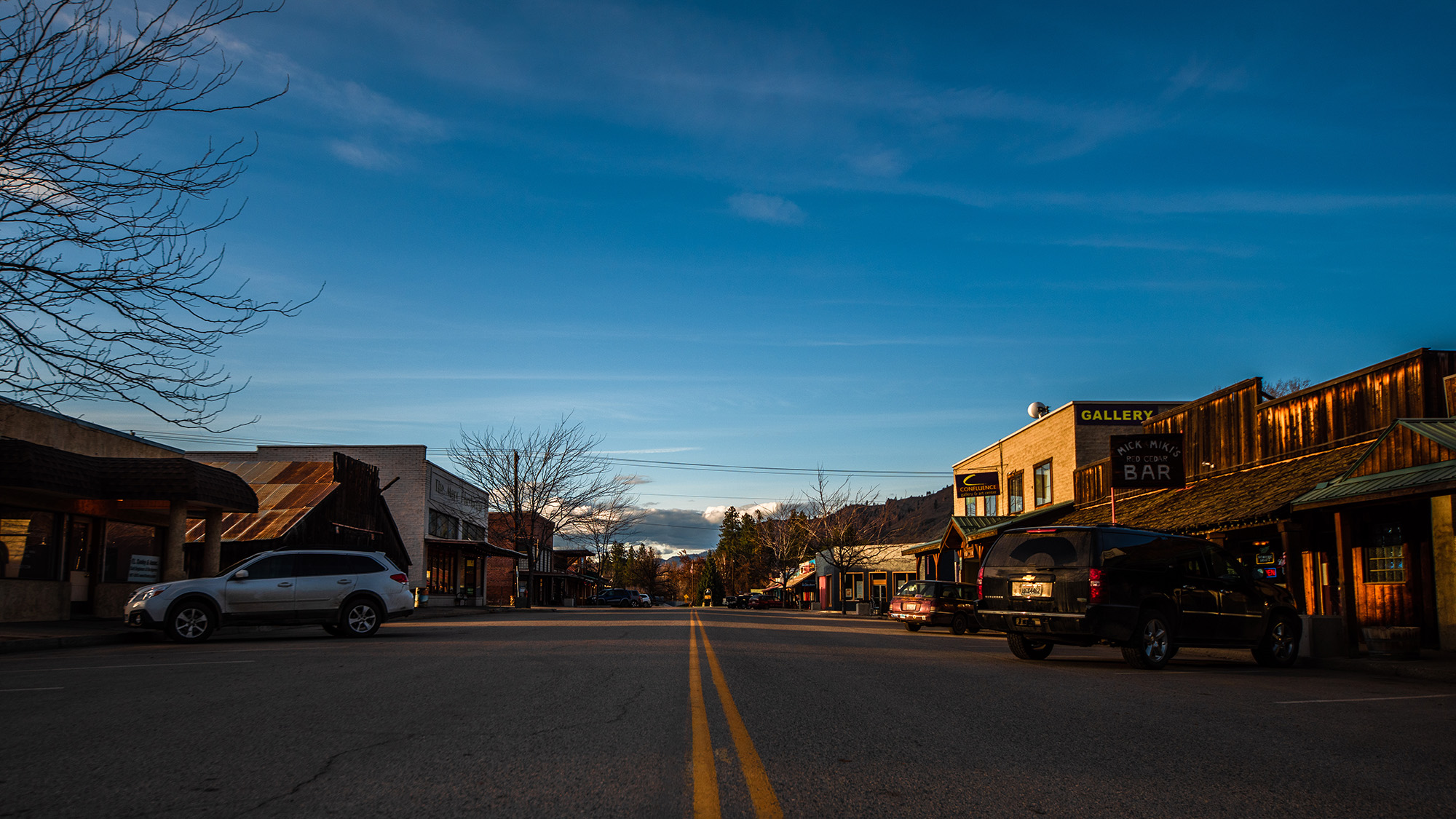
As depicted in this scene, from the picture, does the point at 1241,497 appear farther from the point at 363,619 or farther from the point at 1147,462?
the point at 363,619

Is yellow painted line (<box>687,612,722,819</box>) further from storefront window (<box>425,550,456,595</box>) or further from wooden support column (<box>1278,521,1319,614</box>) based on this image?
storefront window (<box>425,550,456,595</box>)

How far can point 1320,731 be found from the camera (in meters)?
7.95

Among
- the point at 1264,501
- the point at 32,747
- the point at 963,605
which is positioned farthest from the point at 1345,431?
the point at 32,747

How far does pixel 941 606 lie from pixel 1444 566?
1330cm

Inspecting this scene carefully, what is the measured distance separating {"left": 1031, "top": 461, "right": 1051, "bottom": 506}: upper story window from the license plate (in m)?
24.2

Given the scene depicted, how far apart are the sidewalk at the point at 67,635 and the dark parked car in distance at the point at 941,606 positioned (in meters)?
18.8

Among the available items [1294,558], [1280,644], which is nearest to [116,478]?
[1280,644]

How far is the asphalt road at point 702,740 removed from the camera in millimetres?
5172

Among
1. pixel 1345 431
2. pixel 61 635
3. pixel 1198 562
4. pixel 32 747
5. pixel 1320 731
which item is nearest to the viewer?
pixel 32 747

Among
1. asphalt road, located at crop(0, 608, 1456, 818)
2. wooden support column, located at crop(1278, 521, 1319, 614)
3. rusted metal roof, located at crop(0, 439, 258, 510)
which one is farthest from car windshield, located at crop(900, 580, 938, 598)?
rusted metal roof, located at crop(0, 439, 258, 510)

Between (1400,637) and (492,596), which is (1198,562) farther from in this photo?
(492,596)

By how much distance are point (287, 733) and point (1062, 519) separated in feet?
96.3

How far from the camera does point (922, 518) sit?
289ft

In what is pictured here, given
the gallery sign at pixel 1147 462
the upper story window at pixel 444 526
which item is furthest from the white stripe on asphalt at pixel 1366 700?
the upper story window at pixel 444 526
